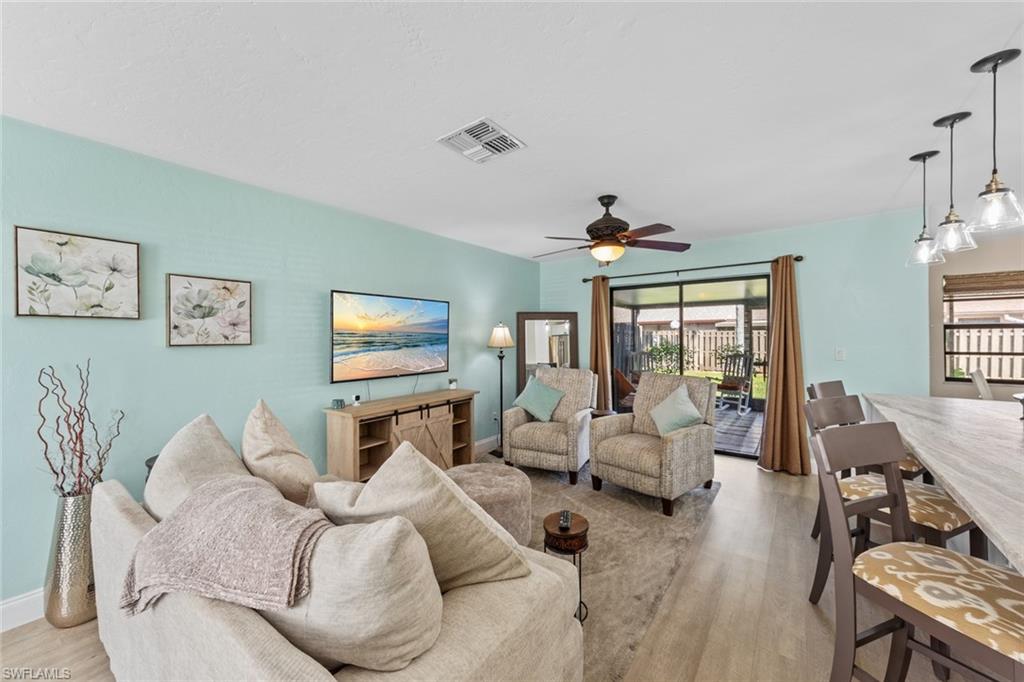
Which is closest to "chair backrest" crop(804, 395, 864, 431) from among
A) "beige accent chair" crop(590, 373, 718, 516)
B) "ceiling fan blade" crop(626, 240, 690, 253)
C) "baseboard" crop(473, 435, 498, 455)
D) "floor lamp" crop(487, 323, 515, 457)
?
"beige accent chair" crop(590, 373, 718, 516)

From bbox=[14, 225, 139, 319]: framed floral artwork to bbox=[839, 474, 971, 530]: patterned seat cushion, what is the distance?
3.70 m

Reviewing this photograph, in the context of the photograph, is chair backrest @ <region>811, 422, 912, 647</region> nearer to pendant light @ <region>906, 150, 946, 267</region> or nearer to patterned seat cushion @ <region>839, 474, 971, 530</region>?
patterned seat cushion @ <region>839, 474, 971, 530</region>

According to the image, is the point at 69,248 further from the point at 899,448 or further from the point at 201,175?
the point at 899,448

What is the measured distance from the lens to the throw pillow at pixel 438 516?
40.1 inches

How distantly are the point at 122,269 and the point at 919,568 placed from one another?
3.74 metres

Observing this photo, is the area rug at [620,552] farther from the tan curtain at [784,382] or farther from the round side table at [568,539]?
the tan curtain at [784,382]

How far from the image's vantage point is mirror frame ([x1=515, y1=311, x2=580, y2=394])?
516 cm

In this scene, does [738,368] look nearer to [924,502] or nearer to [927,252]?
[927,252]

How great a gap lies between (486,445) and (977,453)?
3.89 m

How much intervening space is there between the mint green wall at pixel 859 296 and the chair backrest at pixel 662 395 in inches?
52.8

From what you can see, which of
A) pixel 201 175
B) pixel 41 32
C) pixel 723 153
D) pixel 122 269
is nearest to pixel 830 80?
pixel 723 153

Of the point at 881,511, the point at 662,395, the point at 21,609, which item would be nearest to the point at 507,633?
the point at 881,511

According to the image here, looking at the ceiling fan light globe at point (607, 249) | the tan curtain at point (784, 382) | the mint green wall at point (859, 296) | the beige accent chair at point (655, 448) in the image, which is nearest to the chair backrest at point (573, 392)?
the beige accent chair at point (655, 448)

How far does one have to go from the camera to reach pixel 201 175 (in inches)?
101
